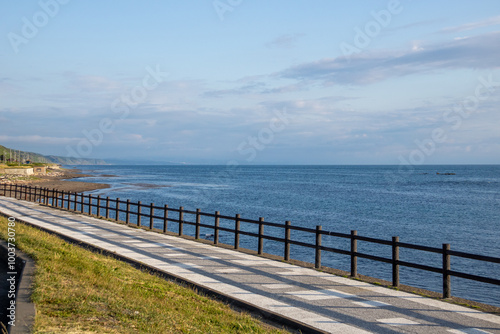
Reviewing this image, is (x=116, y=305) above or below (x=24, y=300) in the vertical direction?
below

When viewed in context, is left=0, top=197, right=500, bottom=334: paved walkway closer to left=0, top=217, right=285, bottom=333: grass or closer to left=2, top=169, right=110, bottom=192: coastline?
left=0, top=217, right=285, bottom=333: grass

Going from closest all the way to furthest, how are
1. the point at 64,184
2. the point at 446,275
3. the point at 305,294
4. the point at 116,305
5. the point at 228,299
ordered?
the point at 116,305 < the point at 228,299 < the point at 305,294 < the point at 446,275 < the point at 64,184

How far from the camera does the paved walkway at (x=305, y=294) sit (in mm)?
7922

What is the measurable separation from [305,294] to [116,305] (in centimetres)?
432

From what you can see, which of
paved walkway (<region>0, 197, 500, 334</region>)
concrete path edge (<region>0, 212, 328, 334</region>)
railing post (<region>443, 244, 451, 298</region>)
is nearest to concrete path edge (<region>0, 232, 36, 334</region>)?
concrete path edge (<region>0, 212, 328, 334</region>)

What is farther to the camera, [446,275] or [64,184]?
[64,184]

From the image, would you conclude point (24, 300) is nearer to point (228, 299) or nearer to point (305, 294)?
point (228, 299)

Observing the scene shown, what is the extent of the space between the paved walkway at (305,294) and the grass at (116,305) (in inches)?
38.0

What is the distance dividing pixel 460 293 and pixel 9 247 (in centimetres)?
1661

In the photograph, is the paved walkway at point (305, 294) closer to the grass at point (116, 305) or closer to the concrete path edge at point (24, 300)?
the grass at point (116, 305)

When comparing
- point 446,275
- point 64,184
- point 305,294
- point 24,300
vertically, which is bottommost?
point 64,184

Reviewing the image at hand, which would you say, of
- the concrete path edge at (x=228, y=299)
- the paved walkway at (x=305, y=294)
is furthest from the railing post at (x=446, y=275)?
the concrete path edge at (x=228, y=299)

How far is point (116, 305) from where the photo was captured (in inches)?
284

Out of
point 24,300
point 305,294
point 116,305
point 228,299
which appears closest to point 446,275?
point 305,294
